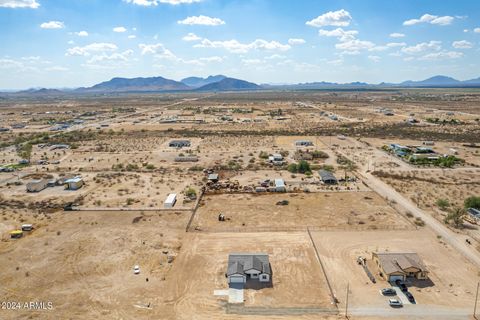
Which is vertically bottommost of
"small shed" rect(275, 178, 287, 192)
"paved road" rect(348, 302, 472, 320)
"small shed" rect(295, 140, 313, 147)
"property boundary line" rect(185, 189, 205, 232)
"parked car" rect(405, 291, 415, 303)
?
"paved road" rect(348, 302, 472, 320)

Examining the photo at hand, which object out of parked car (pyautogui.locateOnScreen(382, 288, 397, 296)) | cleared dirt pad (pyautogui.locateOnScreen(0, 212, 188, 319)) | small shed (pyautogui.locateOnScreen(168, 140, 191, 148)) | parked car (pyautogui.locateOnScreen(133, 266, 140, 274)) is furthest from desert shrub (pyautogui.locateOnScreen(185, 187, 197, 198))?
small shed (pyautogui.locateOnScreen(168, 140, 191, 148))

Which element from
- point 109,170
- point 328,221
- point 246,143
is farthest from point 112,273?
point 246,143

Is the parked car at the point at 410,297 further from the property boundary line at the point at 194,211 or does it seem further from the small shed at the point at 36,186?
the small shed at the point at 36,186

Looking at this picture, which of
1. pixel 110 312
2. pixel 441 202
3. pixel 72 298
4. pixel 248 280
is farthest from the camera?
pixel 441 202

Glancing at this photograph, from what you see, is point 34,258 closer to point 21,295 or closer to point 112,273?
point 21,295

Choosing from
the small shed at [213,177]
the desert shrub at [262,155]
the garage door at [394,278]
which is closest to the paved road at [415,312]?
the garage door at [394,278]

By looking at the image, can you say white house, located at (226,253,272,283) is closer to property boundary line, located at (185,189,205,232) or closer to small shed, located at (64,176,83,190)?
property boundary line, located at (185,189,205,232)
